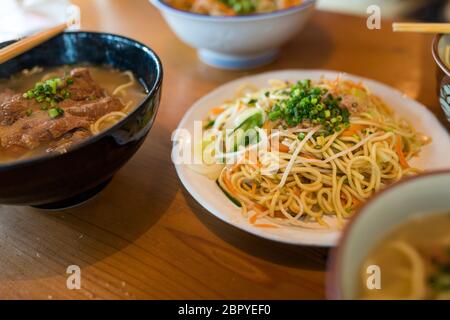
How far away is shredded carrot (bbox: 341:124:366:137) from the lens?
1.35m

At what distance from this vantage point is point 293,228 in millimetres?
1122

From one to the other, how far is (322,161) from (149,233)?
1.93 ft

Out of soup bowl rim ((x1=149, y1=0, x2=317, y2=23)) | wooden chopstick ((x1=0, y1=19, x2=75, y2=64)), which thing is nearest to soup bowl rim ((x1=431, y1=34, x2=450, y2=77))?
soup bowl rim ((x1=149, y1=0, x2=317, y2=23))

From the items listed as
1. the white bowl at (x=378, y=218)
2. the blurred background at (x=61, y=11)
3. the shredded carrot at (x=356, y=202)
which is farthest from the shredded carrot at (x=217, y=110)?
the blurred background at (x=61, y=11)

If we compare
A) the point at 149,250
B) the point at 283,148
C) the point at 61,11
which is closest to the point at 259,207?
the point at 283,148

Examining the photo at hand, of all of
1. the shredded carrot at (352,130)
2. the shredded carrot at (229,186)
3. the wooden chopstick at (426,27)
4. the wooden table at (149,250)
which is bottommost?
the wooden table at (149,250)

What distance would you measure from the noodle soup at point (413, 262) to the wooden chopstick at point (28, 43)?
1259mm

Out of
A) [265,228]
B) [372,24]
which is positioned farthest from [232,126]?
[372,24]

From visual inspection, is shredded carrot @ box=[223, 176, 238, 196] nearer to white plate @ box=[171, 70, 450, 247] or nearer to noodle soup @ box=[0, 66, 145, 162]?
white plate @ box=[171, 70, 450, 247]

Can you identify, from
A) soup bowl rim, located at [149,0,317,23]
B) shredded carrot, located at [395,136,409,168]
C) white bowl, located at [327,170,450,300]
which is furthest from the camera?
soup bowl rim, located at [149,0,317,23]

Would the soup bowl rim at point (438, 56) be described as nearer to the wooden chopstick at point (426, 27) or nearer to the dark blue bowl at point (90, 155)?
the wooden chopstick at point (426, 27)

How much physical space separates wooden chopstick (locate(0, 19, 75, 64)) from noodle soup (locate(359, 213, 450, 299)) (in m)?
1.26

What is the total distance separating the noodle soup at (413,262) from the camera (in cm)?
77

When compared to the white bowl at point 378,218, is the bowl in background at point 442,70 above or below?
above
